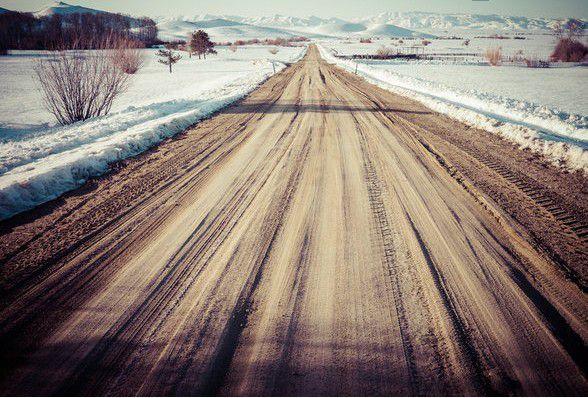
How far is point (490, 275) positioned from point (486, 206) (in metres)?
1.43

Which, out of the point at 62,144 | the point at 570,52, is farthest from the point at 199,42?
the point at 570,52

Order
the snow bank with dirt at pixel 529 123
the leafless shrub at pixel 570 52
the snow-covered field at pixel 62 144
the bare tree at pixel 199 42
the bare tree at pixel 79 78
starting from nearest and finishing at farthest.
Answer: the snow-covered field at pixel 62 144 → the snow bank with dirt at pixel 529 123 → the bare tree at pixel 79 78 → the leafless shrub at pixel 570 52 → the bare tree at pixel 199 42

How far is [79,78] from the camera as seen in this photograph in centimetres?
856

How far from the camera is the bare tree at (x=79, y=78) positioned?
27.2 ft

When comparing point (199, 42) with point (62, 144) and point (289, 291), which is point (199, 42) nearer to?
point (62, 144)

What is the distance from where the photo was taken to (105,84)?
31.3ft

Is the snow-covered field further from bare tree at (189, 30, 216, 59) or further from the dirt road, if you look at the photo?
bare tree at (189, 30, 216, 59)

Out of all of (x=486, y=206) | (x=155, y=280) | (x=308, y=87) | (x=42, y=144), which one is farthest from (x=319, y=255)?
(x=308, y=87)

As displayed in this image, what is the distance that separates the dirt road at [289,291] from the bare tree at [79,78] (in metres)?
6.64

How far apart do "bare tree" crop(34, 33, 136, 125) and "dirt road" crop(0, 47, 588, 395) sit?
6.64 metres

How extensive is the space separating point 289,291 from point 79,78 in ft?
33.7

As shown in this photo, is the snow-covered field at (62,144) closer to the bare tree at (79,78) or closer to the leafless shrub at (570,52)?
the bare tree at (79,78)

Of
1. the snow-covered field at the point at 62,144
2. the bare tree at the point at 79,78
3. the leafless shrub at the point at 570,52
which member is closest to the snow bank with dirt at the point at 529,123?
the snow-covered field at the point at 62,144

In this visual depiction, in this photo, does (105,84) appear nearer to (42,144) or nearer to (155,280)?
(42,144)
